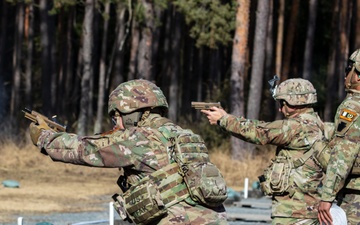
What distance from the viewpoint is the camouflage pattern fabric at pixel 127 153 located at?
7.29 meters

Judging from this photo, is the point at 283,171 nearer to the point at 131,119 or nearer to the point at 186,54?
the point at 131,119

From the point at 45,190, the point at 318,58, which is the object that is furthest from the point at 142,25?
the point at 318,58

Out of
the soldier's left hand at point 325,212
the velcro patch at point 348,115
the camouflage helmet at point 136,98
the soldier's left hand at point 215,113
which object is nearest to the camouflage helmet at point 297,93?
the soldier's left hand at point 215,113

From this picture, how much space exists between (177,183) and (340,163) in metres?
1.58

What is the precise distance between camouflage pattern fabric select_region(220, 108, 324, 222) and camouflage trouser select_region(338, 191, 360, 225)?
46 cm

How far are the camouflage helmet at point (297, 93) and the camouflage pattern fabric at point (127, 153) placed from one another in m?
2.11

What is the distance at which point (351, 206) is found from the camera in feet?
28.3

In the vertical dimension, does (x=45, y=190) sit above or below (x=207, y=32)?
below

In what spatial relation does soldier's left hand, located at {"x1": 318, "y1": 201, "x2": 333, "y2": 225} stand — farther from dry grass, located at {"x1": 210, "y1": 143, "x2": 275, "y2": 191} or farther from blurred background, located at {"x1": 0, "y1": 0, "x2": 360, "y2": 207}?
dry grass, located at {"x1": 210, "y1": 143, "x2": 275, "y2": 191}

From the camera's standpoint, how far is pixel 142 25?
93.9 feet

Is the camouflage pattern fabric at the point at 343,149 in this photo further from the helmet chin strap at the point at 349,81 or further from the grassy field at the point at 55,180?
the grassy field at the point at 55,180

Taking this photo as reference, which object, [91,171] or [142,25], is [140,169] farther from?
[142,25]

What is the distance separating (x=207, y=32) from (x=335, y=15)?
8.87 metres

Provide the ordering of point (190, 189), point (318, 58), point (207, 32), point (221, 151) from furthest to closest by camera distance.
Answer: point (318, 58)
point (207, 32)
point (221, 151)
point (190, 189)
